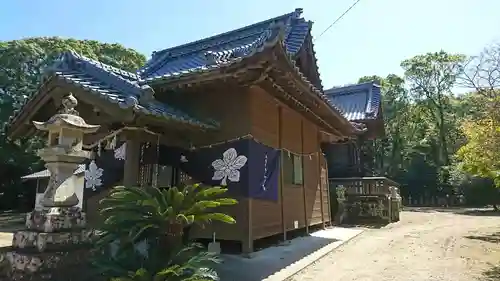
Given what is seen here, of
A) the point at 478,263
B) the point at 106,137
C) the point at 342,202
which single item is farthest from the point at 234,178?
the point at 342,202

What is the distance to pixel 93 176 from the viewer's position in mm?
8305

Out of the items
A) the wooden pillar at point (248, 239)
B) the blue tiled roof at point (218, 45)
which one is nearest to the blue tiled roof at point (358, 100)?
the blue tiled roof at point (218, 45)

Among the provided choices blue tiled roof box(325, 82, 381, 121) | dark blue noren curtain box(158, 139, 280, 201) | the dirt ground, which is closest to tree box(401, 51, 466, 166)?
blue tiled roof box(325, 82, 381, 121)

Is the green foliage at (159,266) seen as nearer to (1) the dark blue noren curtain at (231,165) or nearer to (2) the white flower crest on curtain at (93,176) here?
(1) the dark blue noren curtain at (231,165)

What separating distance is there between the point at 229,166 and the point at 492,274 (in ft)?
17.1

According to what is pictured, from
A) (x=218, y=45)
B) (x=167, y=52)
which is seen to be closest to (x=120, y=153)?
(x=218, y=45)

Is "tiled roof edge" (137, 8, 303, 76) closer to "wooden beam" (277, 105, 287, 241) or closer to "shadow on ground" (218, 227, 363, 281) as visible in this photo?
"wooden beam" (277, 105, 287, 241)

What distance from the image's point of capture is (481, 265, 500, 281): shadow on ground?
19.7 ft

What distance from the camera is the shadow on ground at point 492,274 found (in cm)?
599

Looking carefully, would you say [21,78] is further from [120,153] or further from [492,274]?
[492,274]

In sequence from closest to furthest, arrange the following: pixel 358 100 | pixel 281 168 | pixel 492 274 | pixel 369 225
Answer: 1. pixel 492 274
2. pixel 281 168
3. pixel 369 225
4. pixel 358 100

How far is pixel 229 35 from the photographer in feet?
38.2

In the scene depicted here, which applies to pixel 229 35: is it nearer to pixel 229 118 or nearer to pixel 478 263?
pixel 229 118

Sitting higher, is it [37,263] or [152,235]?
[152,235]
